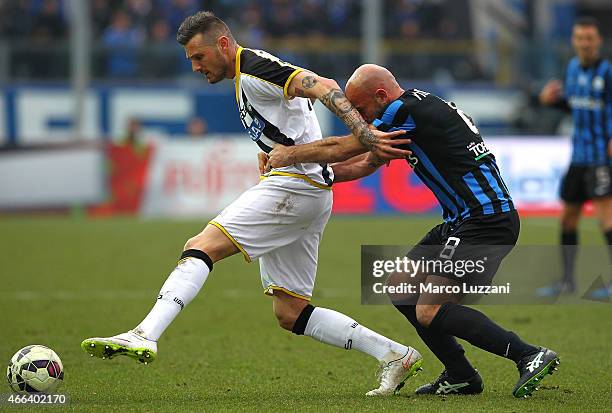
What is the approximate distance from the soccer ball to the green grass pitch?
0.62ft

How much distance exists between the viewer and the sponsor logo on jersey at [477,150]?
19.5ft

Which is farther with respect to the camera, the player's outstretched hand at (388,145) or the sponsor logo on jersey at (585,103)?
the sponsor logo on jersey at (585,103)

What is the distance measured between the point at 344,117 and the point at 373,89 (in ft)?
0.71

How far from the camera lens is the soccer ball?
5.93 metres

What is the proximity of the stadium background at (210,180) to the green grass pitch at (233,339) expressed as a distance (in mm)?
32

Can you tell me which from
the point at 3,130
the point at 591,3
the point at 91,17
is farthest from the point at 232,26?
the point at 591,3

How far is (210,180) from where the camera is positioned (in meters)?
19.6

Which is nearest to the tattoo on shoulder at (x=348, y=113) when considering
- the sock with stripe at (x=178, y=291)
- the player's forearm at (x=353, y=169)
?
the player's forearm at (x=353, y=169)

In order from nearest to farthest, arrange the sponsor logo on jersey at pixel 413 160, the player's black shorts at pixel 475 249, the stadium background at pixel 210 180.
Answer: the player's black shorts at pixel 475 249 → the sponsor logo on jersey at pixel 413 160 → the stadium background at pixel 210 180

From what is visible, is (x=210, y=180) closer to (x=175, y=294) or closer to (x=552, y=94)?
(x=552, y=94)

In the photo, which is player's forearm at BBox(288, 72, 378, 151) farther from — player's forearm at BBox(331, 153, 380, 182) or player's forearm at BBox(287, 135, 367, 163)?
player's forearm at BBox(331, 153, 380, 182)

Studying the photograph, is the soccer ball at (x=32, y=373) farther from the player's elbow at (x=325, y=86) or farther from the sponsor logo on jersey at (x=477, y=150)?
the sponsor logo on jersey at (x=477, y=150)

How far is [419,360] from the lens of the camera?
6.35 meters

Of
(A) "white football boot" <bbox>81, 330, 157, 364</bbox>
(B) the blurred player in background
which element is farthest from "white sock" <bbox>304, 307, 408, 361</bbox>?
(A) "white football boot" <bbox>81, 330, 157, 364</bbox>
